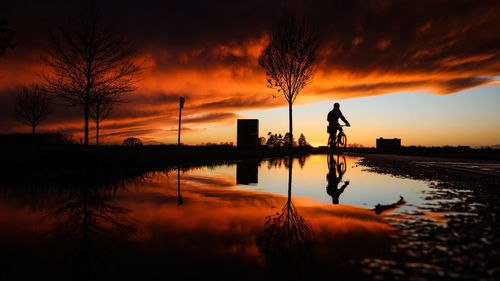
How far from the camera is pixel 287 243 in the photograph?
2809 millimetres

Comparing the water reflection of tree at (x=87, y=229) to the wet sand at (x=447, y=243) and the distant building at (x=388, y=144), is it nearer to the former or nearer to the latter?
the wet sand at (x=447, y=243)

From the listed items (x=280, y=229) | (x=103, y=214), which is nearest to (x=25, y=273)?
(x=103, y=214)

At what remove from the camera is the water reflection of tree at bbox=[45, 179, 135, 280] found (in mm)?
2363

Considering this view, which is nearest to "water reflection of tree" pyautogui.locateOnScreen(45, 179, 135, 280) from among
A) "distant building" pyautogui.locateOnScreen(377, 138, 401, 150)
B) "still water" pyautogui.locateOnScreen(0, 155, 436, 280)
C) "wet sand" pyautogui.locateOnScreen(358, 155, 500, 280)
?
"still water" pyautogui.locateOnScreen(0, 155, 436, 280)

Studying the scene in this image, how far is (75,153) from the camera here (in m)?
10.2

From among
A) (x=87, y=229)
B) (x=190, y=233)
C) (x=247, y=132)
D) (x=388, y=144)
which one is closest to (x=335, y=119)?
(x=247, y=132)

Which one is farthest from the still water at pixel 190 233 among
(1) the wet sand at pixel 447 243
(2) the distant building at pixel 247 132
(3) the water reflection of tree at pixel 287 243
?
(2) the distant building at pixel 247 132

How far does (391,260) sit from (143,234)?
8.43ft

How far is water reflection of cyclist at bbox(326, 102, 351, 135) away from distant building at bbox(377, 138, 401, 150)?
22082 mm

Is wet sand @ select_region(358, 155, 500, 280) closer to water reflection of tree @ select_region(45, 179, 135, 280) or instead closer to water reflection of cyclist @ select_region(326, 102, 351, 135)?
water reflection of tree @ select_region(45, 179, 135, 280)

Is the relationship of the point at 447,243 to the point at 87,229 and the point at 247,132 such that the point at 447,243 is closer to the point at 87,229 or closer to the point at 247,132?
the point at 87,229

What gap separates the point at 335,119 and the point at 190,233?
58.4ft

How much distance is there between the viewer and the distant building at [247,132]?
2827 cm

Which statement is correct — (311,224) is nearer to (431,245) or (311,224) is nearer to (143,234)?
(431,245)
